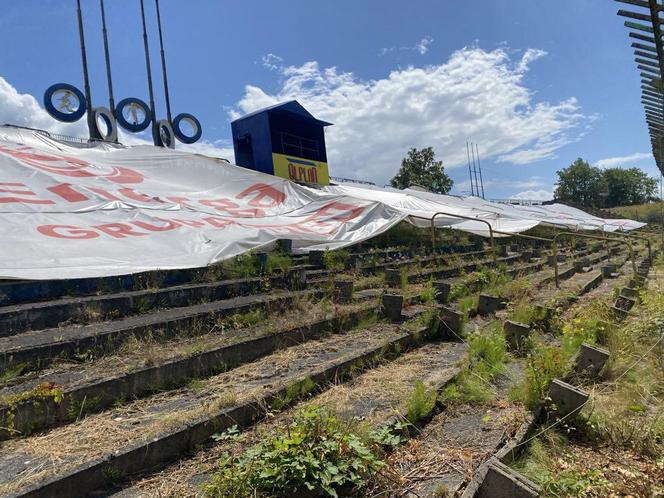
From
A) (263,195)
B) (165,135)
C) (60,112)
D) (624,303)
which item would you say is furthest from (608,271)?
(60,112)

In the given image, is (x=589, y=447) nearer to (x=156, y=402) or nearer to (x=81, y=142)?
(x=156, y=402)

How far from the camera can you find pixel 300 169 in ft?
54.1

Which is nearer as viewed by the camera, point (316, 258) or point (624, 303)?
point (624, 303)

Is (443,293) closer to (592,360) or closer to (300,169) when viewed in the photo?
(592,360)

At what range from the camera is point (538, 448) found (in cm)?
233

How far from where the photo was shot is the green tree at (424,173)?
149ft

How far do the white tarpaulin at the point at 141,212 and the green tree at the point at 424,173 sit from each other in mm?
37065

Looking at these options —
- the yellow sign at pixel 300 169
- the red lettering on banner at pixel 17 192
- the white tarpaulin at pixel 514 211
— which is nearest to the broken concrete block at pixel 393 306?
the red lettering on banner at pixel 17 192

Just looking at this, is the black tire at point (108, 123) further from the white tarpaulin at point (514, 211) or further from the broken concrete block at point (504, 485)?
the broken concrete block at point (504, 485)

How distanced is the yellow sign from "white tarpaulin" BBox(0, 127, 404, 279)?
5.30 m

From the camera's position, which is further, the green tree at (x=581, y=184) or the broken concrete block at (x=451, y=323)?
the green tree at (x=581, y=184)

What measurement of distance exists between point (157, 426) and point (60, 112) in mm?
14247

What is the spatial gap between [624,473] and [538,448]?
43 centimetres

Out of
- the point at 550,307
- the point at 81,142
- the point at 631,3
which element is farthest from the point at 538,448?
the point at 81,142
